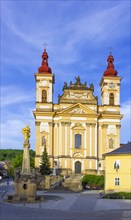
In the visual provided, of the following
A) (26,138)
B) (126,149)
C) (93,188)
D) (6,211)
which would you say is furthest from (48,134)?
(6,211)

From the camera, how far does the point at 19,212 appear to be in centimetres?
2125

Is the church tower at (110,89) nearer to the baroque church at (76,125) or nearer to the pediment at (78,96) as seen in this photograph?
the baroque church at (76,125)

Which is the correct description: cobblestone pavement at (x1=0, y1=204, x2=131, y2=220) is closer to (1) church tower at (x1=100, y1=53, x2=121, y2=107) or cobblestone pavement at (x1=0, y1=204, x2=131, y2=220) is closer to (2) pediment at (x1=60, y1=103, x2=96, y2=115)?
(2) pediment at (x1=60, y1=103, x2=96, y2=115)

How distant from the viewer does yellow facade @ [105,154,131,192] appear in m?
39.2

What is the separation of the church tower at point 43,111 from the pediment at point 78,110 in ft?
9.45

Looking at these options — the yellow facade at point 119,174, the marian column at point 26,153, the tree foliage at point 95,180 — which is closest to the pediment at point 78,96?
the tree foliage at point 95,180

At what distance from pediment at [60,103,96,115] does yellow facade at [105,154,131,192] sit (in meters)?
22.8

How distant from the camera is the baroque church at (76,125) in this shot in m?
62.5

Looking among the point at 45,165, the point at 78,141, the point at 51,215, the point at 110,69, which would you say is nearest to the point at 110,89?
the point at 110,69

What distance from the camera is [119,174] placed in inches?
1569

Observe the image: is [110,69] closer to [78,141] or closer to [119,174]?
[78,141]

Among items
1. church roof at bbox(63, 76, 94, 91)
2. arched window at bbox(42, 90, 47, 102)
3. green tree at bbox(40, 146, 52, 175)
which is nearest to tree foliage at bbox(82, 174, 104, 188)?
green tree at bbox(40, 146, 52, 175)

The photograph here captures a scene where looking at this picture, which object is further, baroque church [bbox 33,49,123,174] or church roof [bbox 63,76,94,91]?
church roof [bbox 63,76,94,91]

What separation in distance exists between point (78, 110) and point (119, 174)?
24.8m
